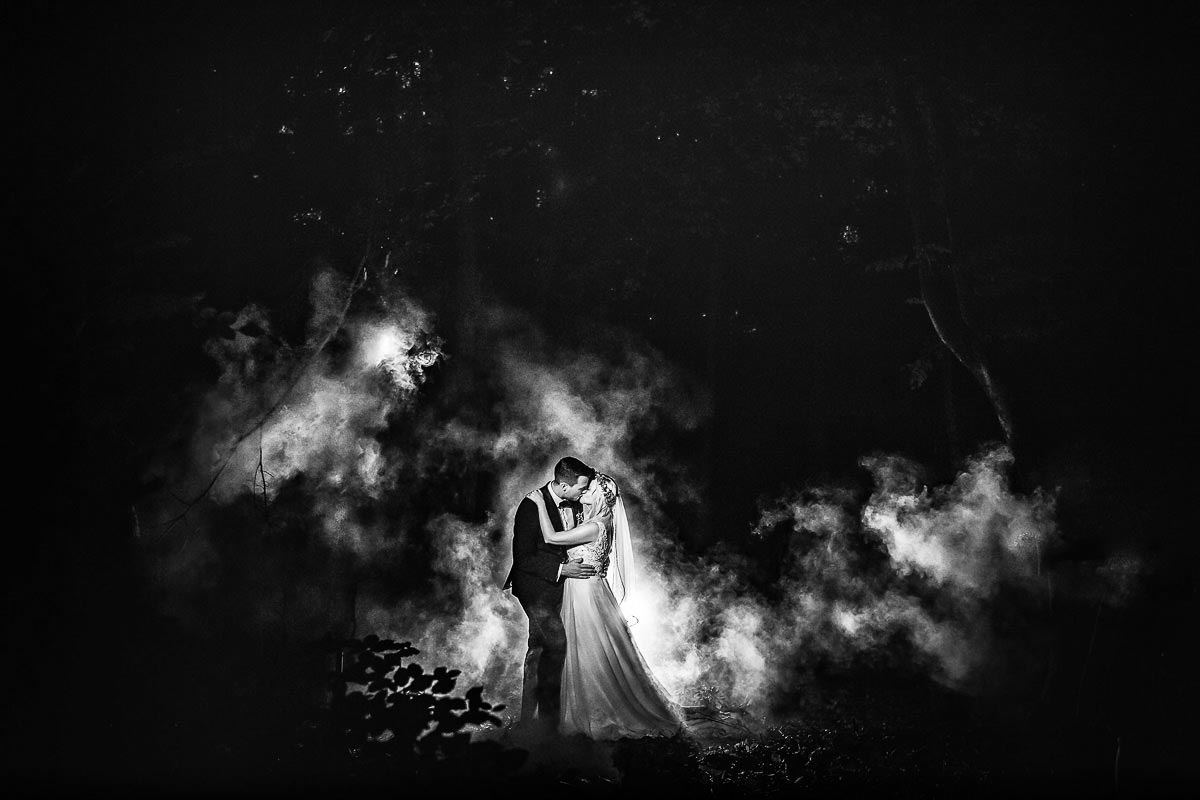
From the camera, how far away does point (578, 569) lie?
472 centimetres

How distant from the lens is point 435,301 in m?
5.29

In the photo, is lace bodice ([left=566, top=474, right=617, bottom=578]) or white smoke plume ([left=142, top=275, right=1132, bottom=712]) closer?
lace bodice ([left=566, top=474, right=617, bottom=578])

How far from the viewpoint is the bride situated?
466cm

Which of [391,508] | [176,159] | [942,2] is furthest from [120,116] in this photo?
[942,2]

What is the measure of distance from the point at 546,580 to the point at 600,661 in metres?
0.43

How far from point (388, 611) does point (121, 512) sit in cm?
143

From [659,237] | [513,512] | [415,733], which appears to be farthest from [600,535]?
[659,237]

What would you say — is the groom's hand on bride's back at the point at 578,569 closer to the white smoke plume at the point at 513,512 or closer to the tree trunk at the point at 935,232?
the white smoke plume at the point at 513,512

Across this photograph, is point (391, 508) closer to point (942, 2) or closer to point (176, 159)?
point (176, 159)

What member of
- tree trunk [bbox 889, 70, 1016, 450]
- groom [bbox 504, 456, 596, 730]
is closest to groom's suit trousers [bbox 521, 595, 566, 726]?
groom [bbox 504, 456, 596, 730]

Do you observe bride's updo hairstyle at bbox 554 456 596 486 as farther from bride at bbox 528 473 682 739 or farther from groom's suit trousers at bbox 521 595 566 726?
groom's suit trousers at bbox 521 595 566 726

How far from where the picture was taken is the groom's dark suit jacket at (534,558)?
15.7ft

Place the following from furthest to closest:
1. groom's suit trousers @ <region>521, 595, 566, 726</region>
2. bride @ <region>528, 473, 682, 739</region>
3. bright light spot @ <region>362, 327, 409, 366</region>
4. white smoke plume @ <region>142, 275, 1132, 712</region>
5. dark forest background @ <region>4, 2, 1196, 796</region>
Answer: bright light spot @ <region>362, 327, 409, 366</region>
dark forest background @ <region>4, 2, 1196, 796</region>
white smoke plume @ <region>142, 275, 1132, 712</region>
groom's suit trousers @ <region>521, 595, 566, 726</region>
bride @ <region>528, 473, 682, 739</region>

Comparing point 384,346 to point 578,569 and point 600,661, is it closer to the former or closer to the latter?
point 578,569
